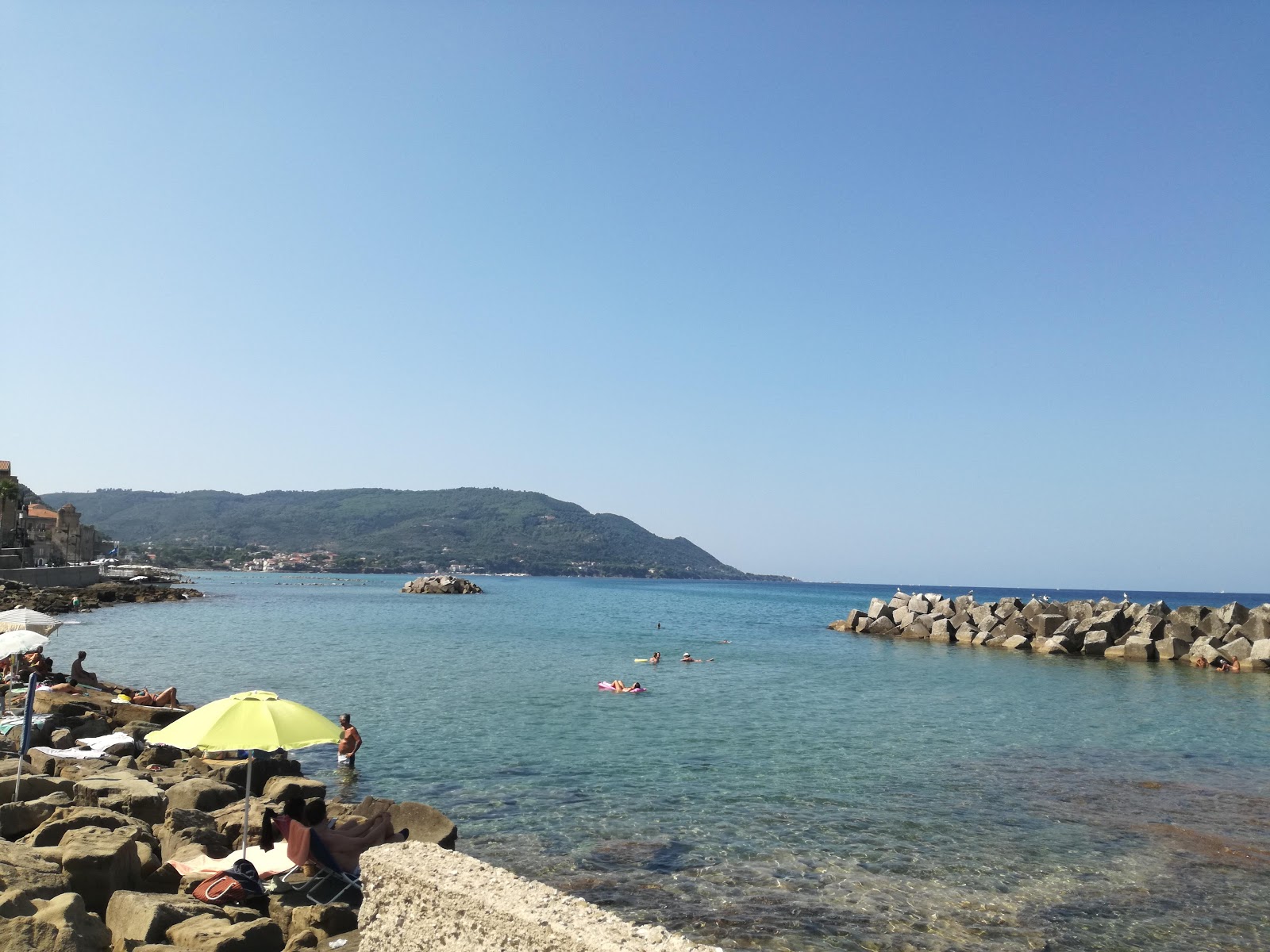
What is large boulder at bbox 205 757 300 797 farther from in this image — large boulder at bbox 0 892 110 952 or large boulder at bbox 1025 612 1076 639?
large boulder at bbox 1025 612 1076 639

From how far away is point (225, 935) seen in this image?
22.2ft

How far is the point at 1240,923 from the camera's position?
9.31 meters

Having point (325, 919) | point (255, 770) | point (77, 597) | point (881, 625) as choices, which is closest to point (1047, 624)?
point (881, 625)

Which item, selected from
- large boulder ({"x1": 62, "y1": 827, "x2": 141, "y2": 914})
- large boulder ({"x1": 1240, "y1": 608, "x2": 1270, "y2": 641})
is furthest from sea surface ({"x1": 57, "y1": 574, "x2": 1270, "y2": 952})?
large boulder ({"x1": 1240, "y1": 608, "x2": 1270, "y2": 641})

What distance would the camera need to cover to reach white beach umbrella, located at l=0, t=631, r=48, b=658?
14.4 metres

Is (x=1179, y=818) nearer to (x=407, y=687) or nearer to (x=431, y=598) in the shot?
(x=407, y=687)

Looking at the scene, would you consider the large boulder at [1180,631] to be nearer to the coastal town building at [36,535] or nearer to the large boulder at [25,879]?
the large boulder at [25,879]

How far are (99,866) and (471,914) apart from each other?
16.8 ft

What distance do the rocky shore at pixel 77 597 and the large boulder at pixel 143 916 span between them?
41433 millimetres

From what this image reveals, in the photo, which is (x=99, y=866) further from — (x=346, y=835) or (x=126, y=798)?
(x=126, y=798)

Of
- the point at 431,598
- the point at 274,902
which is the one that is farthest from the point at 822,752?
the point at 431,598

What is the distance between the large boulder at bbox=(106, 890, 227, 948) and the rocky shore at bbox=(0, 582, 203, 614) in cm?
4143

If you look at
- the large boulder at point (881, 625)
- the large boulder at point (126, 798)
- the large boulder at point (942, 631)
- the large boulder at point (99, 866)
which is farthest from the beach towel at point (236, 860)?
the large boulder at point (881, 625)

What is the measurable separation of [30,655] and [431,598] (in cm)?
7648
